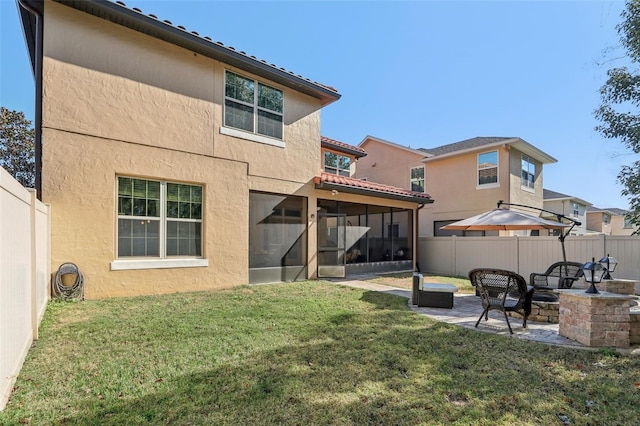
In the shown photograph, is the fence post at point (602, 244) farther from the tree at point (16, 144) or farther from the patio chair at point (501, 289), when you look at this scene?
the tree at point (16, 144)

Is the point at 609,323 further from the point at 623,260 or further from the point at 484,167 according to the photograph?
the point at 484,167

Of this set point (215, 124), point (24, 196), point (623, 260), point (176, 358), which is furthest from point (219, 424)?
point (623, 260)

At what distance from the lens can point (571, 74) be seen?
37.8 feet

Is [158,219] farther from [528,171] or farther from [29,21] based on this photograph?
[528,171]

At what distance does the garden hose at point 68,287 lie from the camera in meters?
6.80

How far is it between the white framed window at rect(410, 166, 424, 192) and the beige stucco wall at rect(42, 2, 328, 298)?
12.6m

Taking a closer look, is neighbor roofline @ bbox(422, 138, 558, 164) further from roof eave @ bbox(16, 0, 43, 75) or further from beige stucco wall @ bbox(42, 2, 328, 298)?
roof eave @ bbox(16, 0, 43, 75)

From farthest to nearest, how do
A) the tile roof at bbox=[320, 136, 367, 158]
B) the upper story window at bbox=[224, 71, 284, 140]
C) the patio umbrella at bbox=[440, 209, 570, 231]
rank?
the tile roof at bbox=[320, 136, 367, 158] < the upper story window at bbox=[224, 71, 284, 140] < the patio umbrella at bbox=[440, 209, 570, 231]

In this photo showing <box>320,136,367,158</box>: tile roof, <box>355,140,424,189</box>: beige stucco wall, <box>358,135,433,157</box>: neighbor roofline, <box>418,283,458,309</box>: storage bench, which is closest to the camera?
<box>418,283,458,309</box>: storage bench

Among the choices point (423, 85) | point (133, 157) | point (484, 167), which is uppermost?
point (423, 85)

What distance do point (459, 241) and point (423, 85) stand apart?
7897 mm

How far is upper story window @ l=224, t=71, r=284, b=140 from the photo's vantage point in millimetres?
9750

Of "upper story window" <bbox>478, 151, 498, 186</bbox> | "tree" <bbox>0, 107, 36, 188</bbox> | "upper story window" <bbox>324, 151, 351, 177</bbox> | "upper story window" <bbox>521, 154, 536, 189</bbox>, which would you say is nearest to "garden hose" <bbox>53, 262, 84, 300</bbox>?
"upper story window" <bbox>324, 151, 351, 177</bbox>

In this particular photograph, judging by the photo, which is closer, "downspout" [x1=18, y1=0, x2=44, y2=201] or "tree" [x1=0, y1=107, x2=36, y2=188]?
"downspout" [x1=18, y1=0, x2=44, y2=201]
